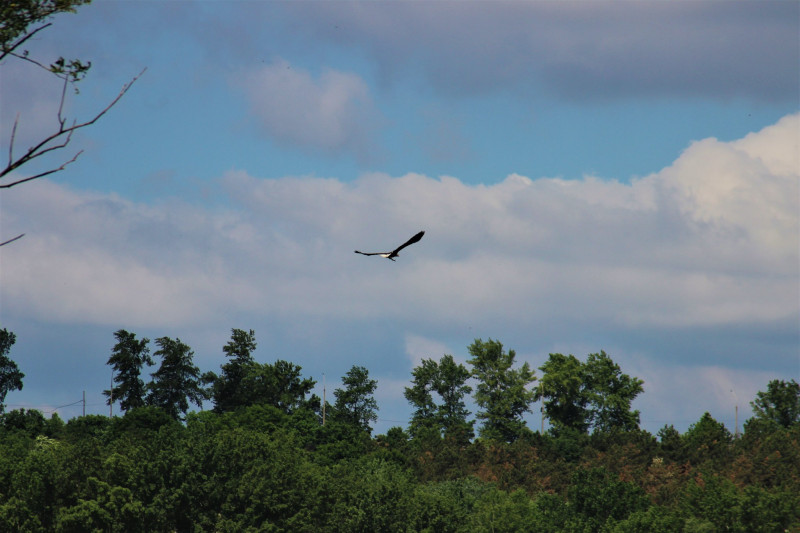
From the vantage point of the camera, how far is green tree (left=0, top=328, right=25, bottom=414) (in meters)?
113

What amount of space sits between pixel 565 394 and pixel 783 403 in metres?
24.4

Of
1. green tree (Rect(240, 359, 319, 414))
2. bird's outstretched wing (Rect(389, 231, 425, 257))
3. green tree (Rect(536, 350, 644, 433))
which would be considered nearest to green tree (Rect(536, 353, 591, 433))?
green tree (Rect(536, 350, 644, 433))

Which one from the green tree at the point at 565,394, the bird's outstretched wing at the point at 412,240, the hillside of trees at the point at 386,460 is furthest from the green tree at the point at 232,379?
the bird's outstretched wing at the point at 412,240

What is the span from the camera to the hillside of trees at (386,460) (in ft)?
201

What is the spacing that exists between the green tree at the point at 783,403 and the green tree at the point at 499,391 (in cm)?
2681

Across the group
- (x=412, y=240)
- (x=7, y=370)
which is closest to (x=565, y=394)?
(x=7, y=370)

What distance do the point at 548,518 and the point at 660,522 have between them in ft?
26.6

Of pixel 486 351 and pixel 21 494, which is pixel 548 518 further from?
pixel 486 351

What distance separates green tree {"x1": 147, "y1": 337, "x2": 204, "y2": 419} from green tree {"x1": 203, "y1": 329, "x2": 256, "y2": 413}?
211 centimetres

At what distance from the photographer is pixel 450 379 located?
122 meters

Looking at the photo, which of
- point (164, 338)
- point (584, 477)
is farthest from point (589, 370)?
point (584, 477)

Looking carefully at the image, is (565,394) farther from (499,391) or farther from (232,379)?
(232,379)

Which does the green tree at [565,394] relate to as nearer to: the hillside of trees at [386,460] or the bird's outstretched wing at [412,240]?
the hillside of trees at [386,460]

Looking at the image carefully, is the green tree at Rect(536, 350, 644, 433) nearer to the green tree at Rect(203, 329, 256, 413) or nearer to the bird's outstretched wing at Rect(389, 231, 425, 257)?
the green tree at Rect(203, 329, 256, 413)
